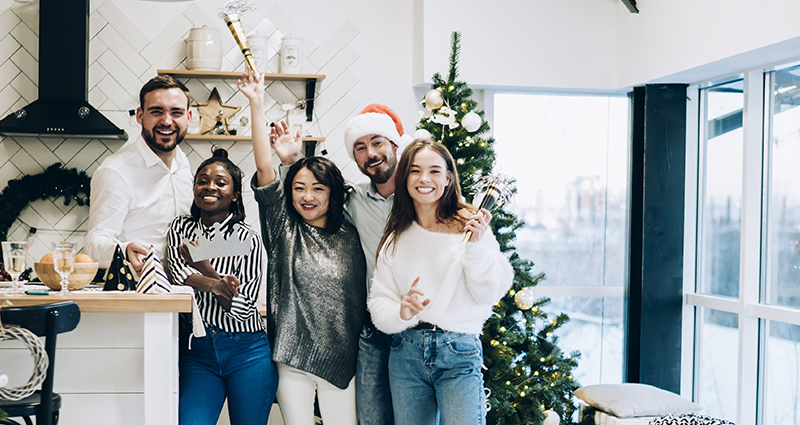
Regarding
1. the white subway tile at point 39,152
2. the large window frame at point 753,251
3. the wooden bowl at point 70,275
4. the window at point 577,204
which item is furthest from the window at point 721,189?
the white subway tile at point 39,152

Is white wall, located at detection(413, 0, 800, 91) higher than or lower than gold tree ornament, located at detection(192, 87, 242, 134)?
higher

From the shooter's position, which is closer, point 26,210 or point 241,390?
point 241,390

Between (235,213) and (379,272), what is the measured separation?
20.7 inches

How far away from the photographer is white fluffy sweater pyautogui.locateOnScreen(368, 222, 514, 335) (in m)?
2.04

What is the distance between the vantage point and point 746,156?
3.27 meters

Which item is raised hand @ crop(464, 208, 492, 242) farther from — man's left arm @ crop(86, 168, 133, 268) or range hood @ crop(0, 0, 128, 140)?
range hood @ crop(0, 0, 128, 140)

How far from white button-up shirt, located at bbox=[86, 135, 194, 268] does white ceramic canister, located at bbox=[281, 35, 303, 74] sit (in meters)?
1.48

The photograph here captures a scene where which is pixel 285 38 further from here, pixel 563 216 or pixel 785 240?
pixel 785 240

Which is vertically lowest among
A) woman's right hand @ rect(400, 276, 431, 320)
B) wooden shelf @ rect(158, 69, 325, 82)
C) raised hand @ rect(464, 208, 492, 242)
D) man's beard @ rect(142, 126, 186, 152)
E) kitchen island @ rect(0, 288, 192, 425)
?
kitchen island @ rect(0, 288, 192, 425)

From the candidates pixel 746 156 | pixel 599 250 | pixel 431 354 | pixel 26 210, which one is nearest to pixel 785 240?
pixel 746 156

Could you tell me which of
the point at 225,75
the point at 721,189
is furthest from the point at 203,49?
the point at 721,189

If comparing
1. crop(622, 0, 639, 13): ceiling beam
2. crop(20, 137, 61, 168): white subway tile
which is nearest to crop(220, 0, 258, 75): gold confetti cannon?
crop(20, 137, 61, 168): white subway tile

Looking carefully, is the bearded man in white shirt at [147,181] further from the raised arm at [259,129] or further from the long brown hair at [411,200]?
the long brown hair at [411,200]

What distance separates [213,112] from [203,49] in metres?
0.34
